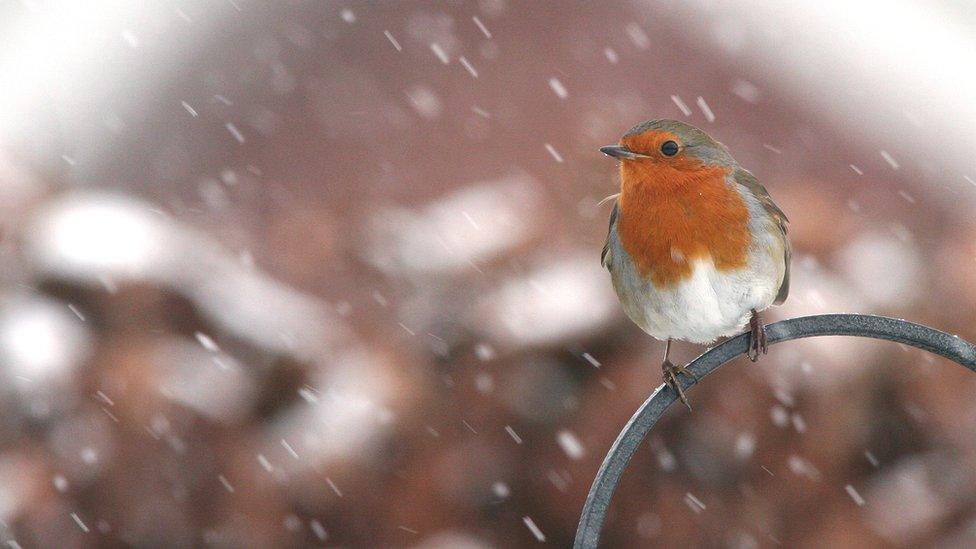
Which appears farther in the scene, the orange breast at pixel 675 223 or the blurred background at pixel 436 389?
the blurred background at pixel 436 389

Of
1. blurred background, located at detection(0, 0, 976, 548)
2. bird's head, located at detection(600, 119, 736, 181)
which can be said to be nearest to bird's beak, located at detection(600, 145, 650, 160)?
bird's head, located at detection(600, 119, 736, 181)

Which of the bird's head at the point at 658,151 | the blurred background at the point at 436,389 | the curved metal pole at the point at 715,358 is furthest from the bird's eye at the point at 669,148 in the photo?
the blurred background at the point at 436,389

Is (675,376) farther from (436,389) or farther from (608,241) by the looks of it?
(436,389)

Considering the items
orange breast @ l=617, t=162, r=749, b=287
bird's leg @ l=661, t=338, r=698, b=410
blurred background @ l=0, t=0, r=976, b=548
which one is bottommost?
blurred background @ l=0, t=0, r=976, b=548

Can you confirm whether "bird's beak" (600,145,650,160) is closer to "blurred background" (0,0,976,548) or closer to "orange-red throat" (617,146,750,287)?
"orange-red throat" (617,146,750,287)

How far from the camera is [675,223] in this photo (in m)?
0.78

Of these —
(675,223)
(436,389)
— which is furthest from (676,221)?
(436,389)

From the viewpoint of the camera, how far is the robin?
2.57 ft

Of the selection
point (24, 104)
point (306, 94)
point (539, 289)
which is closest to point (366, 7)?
point (306, 94)

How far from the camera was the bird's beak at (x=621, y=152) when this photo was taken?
76cm

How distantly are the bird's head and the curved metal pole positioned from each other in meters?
0.15

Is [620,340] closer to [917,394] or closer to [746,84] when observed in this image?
[917,394]

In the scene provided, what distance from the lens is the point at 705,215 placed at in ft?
2.59

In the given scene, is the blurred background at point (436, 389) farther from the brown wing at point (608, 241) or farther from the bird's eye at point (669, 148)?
the bird's eye at point (669, 148)
